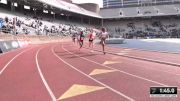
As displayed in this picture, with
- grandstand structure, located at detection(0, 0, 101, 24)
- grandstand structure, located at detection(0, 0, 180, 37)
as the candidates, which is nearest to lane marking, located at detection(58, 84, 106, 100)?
grandstand structure, located at detection(0, 0, 101, 24)

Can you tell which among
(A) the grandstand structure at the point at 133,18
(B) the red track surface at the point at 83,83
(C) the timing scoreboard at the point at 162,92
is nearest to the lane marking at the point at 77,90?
(B) the red track surface at the point at 83,83

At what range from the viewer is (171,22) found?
86562 mm

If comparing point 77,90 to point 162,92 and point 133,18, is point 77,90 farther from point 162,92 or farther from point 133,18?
point 133,18

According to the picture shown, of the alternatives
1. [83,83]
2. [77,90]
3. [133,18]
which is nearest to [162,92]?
[77,90]

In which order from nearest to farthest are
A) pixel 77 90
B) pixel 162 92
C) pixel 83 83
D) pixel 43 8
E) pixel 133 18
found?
pixel 162 92, pixel 77 90, pixel 83 83, pixel 43 8, pixel 133 18

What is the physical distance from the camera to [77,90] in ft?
28.8

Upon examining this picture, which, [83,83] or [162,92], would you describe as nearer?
[162,92]

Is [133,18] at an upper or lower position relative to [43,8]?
lower

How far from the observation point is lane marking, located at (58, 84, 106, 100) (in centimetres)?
820

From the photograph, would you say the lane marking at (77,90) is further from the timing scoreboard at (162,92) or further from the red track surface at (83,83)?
the timing scoreboard at (162,92)

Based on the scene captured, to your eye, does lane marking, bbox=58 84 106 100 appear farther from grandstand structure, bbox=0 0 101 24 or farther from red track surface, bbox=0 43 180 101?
grandstand structure, bbox=0 0 101 24

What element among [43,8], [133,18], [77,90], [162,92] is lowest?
[77,90]

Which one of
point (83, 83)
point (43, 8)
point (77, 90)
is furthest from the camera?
point (43, 8)

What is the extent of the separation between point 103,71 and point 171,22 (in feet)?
254
